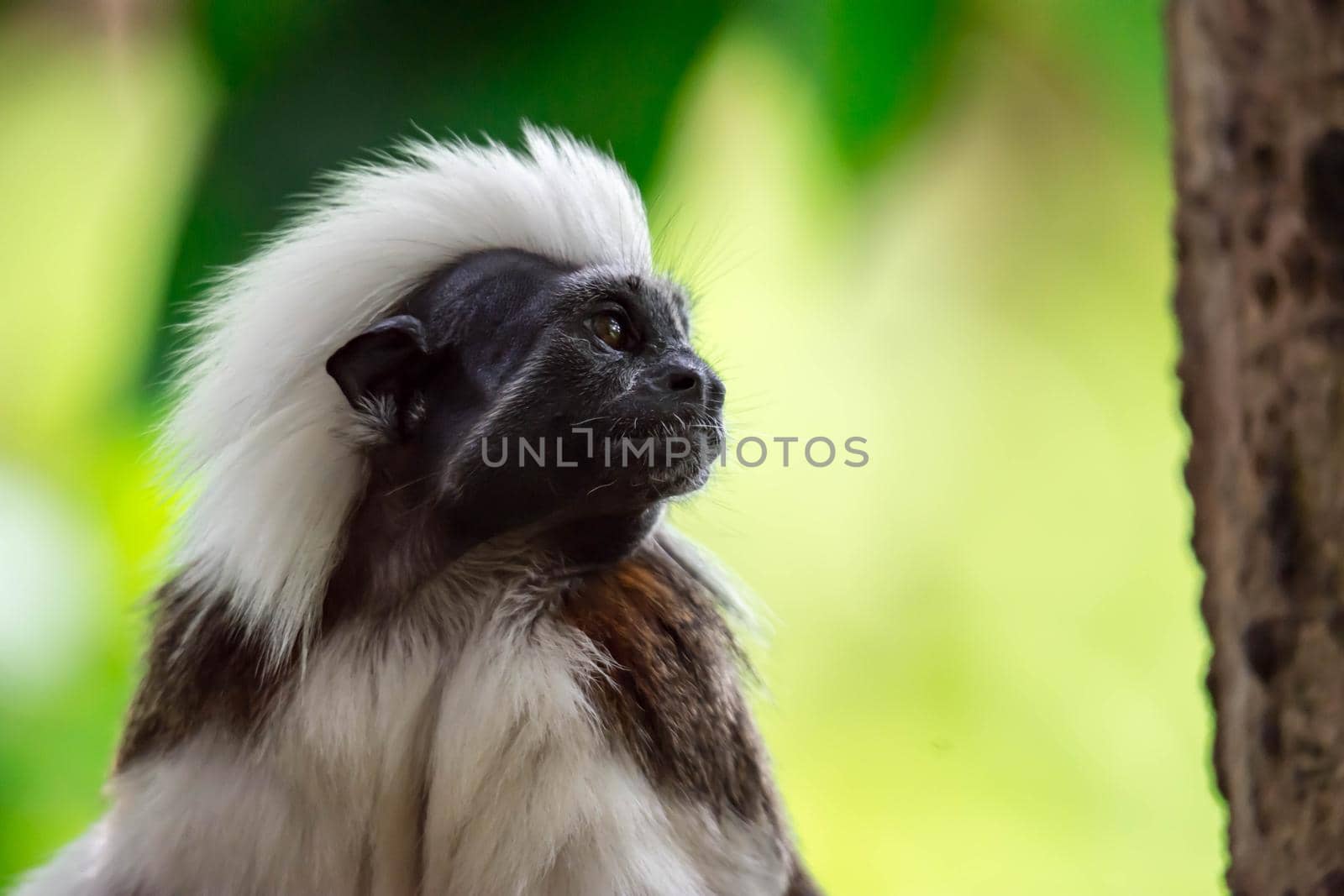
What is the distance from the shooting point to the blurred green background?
96.5 inches

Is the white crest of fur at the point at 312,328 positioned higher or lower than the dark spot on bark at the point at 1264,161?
lower

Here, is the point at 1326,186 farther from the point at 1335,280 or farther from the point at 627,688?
the point at 627,688

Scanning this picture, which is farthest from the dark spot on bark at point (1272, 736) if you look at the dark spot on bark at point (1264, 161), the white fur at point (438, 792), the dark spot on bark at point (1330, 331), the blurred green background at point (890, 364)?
the blurred green background at point (890, 364)

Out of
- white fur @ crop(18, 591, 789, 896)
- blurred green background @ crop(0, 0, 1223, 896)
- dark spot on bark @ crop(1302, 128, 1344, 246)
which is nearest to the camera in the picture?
dark spot on bark @ crop(1302, 128, 1344, 246)

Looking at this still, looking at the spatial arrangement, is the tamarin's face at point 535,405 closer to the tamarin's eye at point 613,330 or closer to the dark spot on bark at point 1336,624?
the tamarin's eye at point 613,330

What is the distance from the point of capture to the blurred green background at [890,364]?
245 centimetres

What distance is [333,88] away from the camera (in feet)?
8.29

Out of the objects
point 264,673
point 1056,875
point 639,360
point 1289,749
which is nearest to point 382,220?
point 639,360

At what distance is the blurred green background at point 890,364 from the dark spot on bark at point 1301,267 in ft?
4.91

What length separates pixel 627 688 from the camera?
4.76 ft

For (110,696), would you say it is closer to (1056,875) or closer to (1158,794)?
(1056,875)

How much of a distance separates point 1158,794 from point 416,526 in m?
1.68

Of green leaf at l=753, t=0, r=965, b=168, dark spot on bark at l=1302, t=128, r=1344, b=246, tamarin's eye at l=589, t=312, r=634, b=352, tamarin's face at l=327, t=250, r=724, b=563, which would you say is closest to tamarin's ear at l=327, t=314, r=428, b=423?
tamarin's face at l=327, t=250, r=724, b=563

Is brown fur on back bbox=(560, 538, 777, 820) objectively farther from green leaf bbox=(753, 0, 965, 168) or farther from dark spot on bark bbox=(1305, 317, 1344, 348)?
green leaf bbox=(753, 0, 965, 168)
